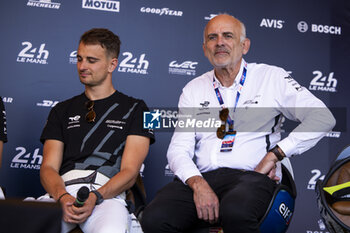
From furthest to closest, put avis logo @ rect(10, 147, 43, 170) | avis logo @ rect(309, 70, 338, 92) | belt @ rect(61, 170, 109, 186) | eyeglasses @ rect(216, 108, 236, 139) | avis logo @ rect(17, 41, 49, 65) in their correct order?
1. avis logo @ rect(309, 70, 338, 92)
2. avis logo @ rect(17, 41, 49, 65)
3. avis logo @ rect(10, 147, 43, 170)
4. eyeglasses @ rect(216, 108, 236, 139)
5. belt @ rect(61, 170, 109, 186)

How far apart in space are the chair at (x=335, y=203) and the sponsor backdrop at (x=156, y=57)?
1983 mm

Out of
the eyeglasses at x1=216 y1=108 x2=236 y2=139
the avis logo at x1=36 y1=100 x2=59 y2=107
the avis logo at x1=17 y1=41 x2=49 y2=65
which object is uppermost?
the avis logo at x1=17 y1=41 x2=49 y2=65

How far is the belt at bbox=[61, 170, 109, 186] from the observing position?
2.45 m

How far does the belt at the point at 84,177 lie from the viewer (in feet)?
8.04

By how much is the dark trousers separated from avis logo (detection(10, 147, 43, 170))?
70.6 inches

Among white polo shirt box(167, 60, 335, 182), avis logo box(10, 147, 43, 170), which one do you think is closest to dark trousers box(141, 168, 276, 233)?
white polo shirt box(167, 60, 335, 182)

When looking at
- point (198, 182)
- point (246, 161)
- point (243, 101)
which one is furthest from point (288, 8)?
point (198, 182)

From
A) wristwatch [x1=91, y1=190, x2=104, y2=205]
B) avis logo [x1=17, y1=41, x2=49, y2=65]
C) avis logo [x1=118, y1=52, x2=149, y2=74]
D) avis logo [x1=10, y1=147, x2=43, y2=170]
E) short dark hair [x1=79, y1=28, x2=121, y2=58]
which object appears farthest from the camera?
avis logo [x1=118, y1=52, x2=149, y2=74]

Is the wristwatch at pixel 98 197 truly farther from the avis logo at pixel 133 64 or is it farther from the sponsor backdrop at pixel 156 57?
the avis logo at pixel 133 64

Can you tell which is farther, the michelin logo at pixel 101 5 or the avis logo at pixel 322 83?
the avis logo at pixel 322 83

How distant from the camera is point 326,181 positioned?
2201 millimetres

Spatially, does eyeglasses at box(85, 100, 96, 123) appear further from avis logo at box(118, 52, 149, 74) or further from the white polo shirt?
avis logo at box(118, 52, 149, 74)

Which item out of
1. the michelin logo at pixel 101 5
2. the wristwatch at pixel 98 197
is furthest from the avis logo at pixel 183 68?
the wristwatch at pixel 98 197

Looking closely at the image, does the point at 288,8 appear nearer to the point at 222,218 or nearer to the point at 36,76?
the point at 36,76
